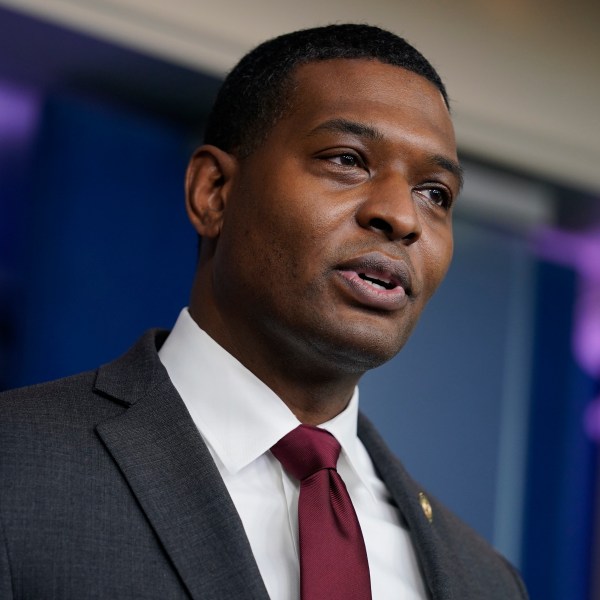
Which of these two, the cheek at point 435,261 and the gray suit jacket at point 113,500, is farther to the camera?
the cheek at point 435,261

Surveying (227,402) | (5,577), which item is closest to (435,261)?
(227,402)

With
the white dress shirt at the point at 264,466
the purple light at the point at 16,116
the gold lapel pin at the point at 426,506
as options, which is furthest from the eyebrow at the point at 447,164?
the purple light at the point at 16,116

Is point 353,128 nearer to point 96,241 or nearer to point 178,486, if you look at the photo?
point 178,486

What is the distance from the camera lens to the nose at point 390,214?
55.0 inches

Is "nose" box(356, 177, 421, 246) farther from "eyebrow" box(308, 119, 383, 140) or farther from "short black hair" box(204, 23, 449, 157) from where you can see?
"short black hair" box(204, 23, 449, 157)

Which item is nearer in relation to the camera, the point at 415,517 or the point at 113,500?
the point at 113,500

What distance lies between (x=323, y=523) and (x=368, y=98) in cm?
56

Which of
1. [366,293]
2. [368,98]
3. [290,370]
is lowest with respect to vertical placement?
[290,370]

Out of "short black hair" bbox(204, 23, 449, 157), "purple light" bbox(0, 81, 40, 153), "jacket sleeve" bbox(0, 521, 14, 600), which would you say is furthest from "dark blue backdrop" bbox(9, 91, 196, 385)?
"jacket sleeve" bbox(0, 521, 14, 600)

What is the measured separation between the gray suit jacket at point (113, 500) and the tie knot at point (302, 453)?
4.9 inches

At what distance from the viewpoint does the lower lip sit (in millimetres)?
1382

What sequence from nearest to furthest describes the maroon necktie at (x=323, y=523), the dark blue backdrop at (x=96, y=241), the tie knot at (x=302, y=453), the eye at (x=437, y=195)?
the maroon necktie at (x=323, y=523), the tie knot at (x=302, y=453), the eye at (x=437, y=195), the dark blue backdrop at (x=96, y=241)

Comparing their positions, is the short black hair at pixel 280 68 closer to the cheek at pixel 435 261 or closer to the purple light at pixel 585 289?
the cheek at pixel 435 261

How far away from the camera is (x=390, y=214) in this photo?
4.58 feet
